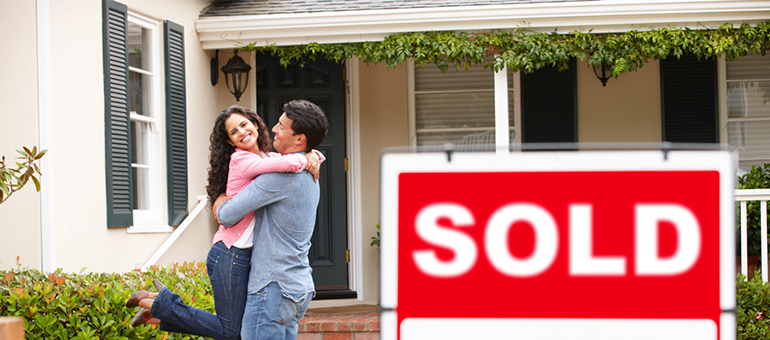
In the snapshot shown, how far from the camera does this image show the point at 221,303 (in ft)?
10.0

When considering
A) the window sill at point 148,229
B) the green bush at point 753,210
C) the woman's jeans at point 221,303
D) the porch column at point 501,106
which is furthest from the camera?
the green bush at point 753,210

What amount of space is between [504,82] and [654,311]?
16.8 feet

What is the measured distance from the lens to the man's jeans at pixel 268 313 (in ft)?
9.57

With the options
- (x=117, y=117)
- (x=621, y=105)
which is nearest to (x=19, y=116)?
(x=117, y=117)

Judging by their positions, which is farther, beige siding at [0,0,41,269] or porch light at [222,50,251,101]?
porch light at [222,50,251,101]

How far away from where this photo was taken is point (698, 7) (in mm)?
6098

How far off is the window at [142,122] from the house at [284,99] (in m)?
0.01

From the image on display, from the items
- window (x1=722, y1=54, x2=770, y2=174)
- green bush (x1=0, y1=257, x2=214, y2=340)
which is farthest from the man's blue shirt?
window (x1=722, y1=54, x2=770, y2=174)

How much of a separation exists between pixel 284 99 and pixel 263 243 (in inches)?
179

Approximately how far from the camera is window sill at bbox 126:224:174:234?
5.47m

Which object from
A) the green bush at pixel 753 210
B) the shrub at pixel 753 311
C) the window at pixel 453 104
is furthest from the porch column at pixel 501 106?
the shrub at pixel 753 311

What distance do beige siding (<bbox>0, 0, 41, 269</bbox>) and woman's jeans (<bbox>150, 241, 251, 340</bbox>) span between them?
5.79ft

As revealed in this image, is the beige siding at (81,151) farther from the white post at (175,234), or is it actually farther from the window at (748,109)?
the window at (748,109)

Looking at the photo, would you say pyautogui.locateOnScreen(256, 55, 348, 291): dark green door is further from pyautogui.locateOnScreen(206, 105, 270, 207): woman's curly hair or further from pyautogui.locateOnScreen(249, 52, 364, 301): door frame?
pyautogui.locateOnScreen(206, 105, 270, 207): woman's curly hair
